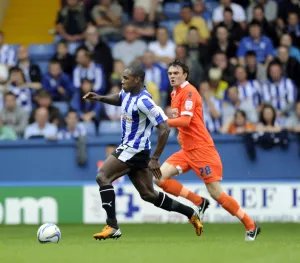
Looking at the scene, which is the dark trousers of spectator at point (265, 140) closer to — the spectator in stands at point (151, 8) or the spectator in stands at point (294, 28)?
the spectator in stands at point (294, 28)

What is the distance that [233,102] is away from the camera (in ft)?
52.9

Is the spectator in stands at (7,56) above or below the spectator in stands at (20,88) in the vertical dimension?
above

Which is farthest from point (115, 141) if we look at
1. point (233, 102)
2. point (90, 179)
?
point (233, 102)

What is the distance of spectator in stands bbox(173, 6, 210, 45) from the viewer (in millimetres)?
17938

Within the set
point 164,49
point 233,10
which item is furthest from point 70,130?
point 233,10

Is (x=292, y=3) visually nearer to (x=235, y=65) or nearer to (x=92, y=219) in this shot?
(x=235, y=65)

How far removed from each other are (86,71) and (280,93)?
137 inches

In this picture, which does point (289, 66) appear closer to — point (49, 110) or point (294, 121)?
point (294, 121)

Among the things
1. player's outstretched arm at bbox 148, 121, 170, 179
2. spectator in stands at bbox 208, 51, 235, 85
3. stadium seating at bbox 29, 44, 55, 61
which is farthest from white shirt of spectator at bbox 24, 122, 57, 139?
player's outstretched arm at bbox 148, 121, 170, 179

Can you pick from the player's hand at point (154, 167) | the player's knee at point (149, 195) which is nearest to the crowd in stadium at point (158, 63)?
the player's knee at point (149, 195)

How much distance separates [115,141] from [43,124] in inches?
53.4

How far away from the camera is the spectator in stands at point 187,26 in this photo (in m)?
17.9

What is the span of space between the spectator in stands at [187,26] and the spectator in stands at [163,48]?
34 centimetres

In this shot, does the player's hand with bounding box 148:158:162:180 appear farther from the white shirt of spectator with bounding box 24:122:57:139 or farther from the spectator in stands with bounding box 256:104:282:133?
the white shirt of spectator with bounding box 24:122:57:139
